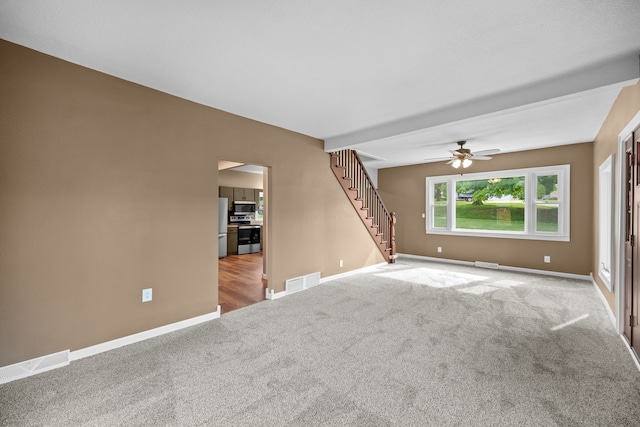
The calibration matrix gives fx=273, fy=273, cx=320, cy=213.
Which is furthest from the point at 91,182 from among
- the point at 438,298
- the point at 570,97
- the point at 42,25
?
the point at 570,97

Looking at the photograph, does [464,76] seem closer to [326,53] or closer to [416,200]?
[326,53]

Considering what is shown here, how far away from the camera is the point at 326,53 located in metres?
2.27

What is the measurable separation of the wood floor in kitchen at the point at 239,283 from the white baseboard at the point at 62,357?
823 mm

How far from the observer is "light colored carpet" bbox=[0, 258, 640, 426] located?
172 cm

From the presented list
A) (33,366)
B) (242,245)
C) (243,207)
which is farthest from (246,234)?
(33,366)

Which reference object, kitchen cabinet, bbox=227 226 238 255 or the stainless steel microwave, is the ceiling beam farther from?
the stainless steel microwave

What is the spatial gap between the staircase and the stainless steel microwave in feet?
12.8

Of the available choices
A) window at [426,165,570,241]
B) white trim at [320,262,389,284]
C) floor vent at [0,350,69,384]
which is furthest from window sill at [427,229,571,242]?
floor vent at [0,350,69,384]

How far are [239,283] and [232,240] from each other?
312 cm

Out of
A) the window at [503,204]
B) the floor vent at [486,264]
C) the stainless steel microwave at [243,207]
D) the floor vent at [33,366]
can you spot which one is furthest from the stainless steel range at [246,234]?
the floor vent at [486,264]

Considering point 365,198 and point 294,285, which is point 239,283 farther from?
point 365,198

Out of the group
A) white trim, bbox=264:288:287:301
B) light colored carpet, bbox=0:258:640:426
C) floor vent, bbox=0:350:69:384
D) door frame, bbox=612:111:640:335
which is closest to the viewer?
light colored carpet, bbox=0:258:640:426

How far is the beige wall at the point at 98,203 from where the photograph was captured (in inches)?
85.1

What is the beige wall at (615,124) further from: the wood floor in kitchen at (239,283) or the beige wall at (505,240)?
the wood floor in kitchen at (239,283)
